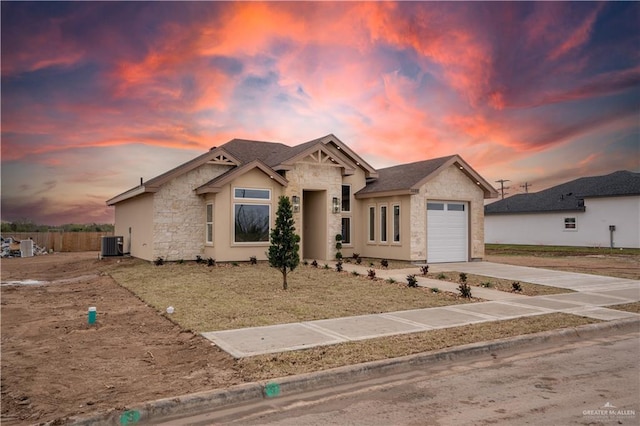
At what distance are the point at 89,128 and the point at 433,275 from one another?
672 inches

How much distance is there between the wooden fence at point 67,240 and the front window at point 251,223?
21498 millimetres

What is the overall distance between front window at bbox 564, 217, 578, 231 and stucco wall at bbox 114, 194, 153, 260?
103ft

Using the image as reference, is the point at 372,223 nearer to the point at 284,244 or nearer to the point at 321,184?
the point at 321,184

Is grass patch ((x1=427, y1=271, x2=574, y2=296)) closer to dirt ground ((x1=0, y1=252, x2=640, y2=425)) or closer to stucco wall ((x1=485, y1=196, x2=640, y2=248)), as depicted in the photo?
dirt ground ((x1=0, y1=252, x2=640, y2=425))

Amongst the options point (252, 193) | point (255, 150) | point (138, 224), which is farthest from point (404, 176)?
point (138, 224)

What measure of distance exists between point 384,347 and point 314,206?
51.6ft

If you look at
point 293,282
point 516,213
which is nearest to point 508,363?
point 293,282

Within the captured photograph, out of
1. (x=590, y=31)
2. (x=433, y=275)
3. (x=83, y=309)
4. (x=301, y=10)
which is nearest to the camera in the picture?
(x=83, y=309)

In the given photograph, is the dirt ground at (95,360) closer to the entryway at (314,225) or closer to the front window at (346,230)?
the entryway at (314,225)

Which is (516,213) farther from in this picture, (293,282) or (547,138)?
(293,282)

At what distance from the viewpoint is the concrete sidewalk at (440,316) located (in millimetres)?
7094

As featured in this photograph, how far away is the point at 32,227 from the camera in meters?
45.5

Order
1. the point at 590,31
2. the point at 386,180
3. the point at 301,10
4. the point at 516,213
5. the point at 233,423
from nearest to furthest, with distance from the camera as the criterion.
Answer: the point at 233,423 → the point at 301,10 → the point at 590,31 → the point at 386,180 → the point at 516,213

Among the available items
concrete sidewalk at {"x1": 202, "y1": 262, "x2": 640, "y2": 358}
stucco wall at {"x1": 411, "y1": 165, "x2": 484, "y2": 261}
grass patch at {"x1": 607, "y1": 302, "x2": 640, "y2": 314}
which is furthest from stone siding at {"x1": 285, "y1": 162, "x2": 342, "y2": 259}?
grass patch at {"x1": 607, "y1": 302, "x2": 640, "y2": 314}
